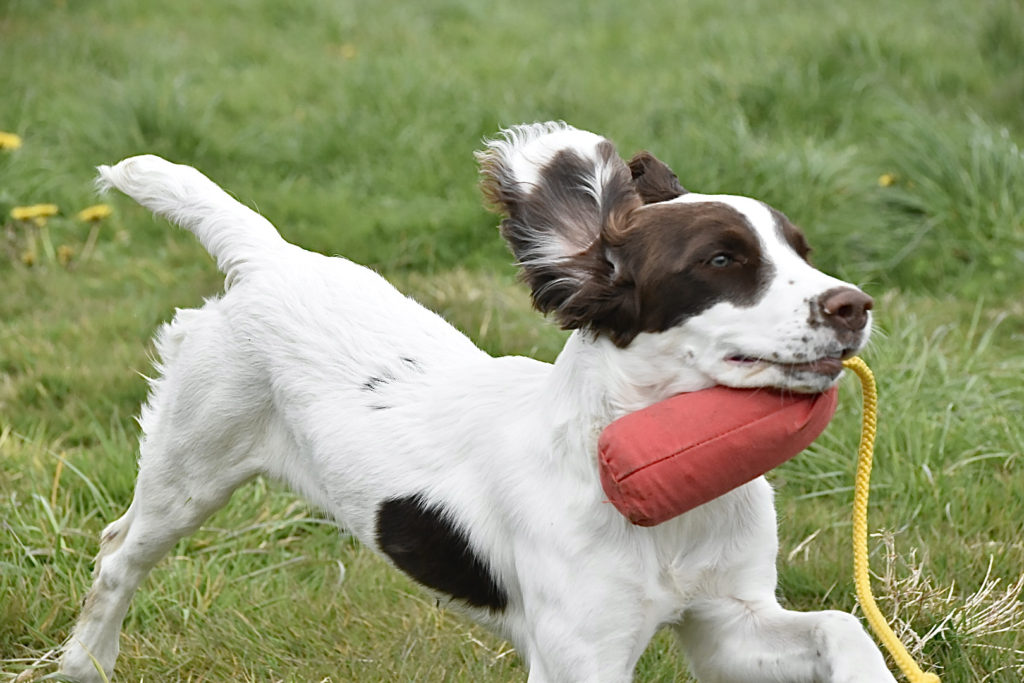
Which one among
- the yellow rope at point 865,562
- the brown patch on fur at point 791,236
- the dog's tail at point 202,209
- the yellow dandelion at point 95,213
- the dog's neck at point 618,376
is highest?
the brown patch on fur at point 791,236

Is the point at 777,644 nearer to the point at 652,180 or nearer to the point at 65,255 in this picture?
the point at 652,180

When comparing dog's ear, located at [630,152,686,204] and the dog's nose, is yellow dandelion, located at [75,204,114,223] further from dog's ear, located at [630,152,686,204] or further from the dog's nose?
the dog's nose

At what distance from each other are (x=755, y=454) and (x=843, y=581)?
122 cm

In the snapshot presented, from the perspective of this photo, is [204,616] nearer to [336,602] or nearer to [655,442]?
[336,602]

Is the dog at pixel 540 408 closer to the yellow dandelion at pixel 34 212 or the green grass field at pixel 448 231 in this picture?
the green grass field at pixel 448 231

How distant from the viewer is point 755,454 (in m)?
2.54

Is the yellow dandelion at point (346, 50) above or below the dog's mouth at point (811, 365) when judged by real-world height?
below

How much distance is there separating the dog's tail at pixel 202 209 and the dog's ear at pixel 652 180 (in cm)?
101

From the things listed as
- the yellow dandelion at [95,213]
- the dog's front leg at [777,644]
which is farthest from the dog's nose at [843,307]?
the yellow dandelion at [95,213]

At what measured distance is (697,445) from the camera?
252cm

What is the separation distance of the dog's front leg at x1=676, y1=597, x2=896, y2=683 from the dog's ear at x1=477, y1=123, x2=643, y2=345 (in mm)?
578

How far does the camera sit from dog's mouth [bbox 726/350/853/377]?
243cm

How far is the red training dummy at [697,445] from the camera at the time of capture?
8.25 feet

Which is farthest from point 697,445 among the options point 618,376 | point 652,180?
point 652,180
